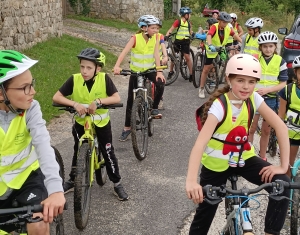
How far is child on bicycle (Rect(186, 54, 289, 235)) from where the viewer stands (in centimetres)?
345

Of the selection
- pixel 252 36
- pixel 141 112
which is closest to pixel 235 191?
pixel 141 112

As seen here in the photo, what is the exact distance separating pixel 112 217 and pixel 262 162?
2115 millimetres

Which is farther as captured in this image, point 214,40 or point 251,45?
point 214,40

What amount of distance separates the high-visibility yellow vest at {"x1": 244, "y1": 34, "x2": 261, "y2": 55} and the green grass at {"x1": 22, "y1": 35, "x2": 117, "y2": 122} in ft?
12.9

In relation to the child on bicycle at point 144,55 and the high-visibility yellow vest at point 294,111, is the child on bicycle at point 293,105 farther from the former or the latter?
the child on bicycle at point 144,55

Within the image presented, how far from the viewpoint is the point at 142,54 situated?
7555 millimetres

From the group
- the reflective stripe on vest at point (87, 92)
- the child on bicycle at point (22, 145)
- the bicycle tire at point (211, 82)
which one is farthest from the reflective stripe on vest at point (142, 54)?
the child on bicycle at point (22, 145)

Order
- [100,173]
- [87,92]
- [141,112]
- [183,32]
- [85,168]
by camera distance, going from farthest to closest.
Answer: [183,32] → [141,112] → [100,173] → [87,92] → [85,168]

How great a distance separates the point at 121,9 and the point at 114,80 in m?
12.2

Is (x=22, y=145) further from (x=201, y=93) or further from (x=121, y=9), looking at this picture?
(x=121, y=9)

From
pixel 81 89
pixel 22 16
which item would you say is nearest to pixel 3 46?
pixel 22 16

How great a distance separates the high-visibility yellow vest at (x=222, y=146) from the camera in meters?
3.60

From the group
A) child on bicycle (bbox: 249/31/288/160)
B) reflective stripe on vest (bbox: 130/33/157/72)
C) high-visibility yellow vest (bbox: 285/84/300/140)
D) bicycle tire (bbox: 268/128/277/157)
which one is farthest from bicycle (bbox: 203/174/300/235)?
reflective stripe on vest (bbox: 130/33/157/72)

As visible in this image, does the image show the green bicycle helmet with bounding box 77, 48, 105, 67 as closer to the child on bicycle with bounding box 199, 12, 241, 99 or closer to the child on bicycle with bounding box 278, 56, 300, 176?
the child on bicycle with bounding box 278, 56, 300, 176
